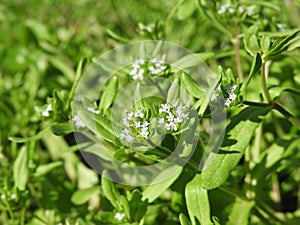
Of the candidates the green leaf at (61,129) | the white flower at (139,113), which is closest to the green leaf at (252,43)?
the white flower at (139,113)

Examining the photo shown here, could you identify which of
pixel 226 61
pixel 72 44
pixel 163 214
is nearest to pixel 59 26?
pixel 72 44

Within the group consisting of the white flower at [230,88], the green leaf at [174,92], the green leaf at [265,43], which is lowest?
the green leaf at [174,92]

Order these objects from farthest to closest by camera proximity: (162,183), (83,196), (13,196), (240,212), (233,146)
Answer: (83,196), (13,196), (240,212), (162,183), (233,146)

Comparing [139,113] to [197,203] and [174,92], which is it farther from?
[197,203]

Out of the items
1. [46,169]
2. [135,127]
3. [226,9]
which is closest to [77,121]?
[135,127]

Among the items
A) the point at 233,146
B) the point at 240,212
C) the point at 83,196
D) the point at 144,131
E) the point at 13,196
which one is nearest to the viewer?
the point at 144,131

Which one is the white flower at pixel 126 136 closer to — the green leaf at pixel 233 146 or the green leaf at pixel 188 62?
the green leaf at pixel 233 146

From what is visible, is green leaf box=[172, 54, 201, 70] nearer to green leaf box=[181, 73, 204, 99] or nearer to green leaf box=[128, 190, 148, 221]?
green leaf box=[181, 73, 204, 99]

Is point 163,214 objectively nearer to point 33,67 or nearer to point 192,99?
point 192,99
